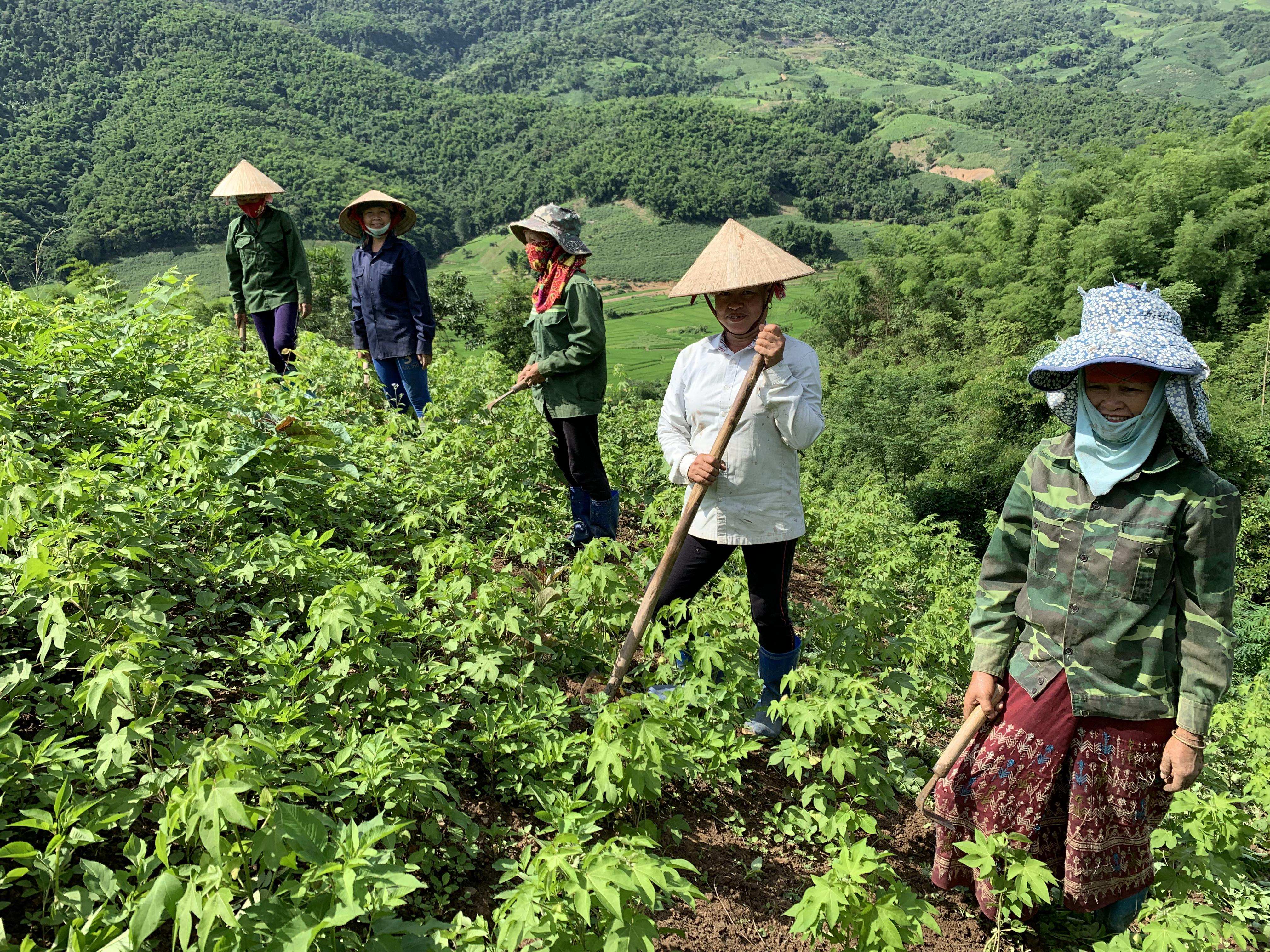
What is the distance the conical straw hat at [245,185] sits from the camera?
6.03 meters

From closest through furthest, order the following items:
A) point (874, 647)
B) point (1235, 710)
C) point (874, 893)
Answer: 1. point (874, 893)
2. point (874, 647)
3. point (1235, 710)

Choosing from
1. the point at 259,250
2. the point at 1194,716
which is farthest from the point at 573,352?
the point at 259,250

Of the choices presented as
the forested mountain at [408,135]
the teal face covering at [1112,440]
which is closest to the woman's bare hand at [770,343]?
the teal face covering at [1112,440]

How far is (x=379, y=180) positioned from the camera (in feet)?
364

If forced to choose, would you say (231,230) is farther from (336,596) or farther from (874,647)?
(874,647)

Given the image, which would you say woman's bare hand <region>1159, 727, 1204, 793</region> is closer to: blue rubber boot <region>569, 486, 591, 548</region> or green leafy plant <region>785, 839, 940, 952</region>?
green leafy plant <region>785, 839, 940, 952</region>

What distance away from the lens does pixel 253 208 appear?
6.17m

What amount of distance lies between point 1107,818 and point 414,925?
2.15 meters

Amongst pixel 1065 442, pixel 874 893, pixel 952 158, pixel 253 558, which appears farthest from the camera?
pixel 952 158

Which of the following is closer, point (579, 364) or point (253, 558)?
point (253, 558)

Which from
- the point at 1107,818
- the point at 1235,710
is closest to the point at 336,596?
the point at 1107,818

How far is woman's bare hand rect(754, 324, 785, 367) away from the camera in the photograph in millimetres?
2871

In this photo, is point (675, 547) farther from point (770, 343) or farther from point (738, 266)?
point (738, 266)

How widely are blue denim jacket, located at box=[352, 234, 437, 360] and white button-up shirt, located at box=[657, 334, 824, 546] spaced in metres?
3.46
